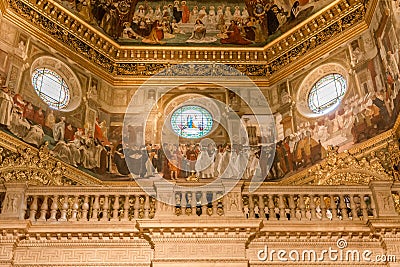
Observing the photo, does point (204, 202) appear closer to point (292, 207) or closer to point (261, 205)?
point (261, 205)

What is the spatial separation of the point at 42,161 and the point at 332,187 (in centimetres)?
864

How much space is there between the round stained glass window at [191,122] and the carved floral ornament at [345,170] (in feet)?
13.9

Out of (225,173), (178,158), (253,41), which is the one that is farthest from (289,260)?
(253,41)

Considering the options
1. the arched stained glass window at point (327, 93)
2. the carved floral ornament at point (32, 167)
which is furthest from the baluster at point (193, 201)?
the arched stained glass window at point (327, 93)

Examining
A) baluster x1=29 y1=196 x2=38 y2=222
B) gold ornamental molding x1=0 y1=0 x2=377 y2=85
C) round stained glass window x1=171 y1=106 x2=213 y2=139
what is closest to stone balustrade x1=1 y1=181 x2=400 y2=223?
baluster x1=29 y1=196 x2=38 y2=222

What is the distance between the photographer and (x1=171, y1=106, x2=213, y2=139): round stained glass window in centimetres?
1898

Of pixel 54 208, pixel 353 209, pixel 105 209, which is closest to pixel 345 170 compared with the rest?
pixel 353 209

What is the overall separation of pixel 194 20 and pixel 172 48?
1780 millimetres

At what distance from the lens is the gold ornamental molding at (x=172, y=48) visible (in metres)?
18.2

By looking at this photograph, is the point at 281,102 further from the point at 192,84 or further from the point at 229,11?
the point at 229,11

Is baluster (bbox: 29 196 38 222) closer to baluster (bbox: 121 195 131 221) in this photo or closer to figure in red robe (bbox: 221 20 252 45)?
baluster (bbox: 121 195 131 221)

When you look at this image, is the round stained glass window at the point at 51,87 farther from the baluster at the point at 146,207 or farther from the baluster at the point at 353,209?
the baluster at the point at 353,209

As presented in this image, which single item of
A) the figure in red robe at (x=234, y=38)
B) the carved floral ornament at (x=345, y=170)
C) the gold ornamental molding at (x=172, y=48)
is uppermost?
the figure in red robe at (x=234, y=38)

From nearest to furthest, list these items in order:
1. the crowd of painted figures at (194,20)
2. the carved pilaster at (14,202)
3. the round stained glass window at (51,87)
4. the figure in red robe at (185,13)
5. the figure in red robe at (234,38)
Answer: the carved pilaster at (14,202)
the round stained glass window at (51,87)
the crowd of painted figures at (194,20)
the figure in red robe at (234,38)
the figure in red robe at (185,13)
